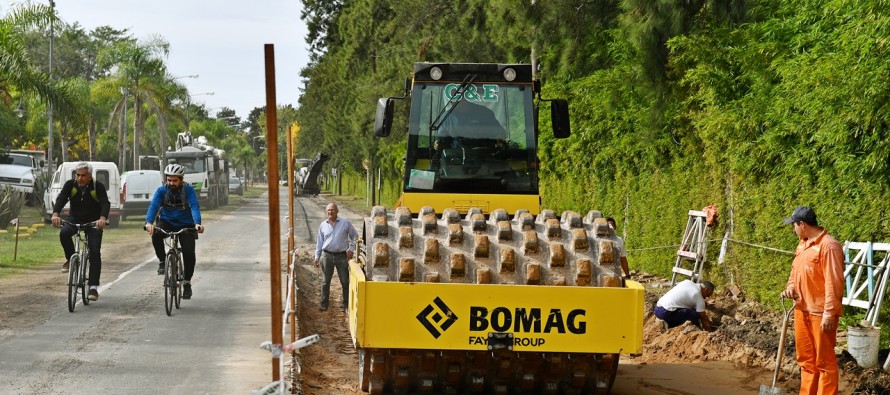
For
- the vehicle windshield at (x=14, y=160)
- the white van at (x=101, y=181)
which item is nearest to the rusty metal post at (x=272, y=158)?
the white van at (x=101, y=181)

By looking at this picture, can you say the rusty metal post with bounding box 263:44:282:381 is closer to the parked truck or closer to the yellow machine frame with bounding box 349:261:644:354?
the yellow machine frame with bounding box 349:261:644:354

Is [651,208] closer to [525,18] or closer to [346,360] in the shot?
[525,18]

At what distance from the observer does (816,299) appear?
8.91 metres

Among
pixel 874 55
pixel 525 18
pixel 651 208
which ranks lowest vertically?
pixel 651 208

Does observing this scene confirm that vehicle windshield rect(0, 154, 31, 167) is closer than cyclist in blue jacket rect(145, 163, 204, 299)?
No

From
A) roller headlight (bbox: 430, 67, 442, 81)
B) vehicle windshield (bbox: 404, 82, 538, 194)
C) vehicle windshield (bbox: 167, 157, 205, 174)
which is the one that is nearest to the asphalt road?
vehicle windshield (bbox: 404, 82, 538, 194)

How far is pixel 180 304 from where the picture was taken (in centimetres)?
1505

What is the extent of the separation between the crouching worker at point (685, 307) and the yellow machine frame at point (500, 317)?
535cm

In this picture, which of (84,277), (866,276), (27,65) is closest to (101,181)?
(27,65)

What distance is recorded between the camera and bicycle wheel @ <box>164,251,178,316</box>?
13.8 meters

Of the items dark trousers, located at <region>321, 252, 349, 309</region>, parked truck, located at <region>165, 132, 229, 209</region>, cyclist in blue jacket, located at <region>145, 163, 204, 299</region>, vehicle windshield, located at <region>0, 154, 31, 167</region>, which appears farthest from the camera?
parked truck, located at <region>165, 132, 229, 209</region>

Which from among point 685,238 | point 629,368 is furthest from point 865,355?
point 685,238

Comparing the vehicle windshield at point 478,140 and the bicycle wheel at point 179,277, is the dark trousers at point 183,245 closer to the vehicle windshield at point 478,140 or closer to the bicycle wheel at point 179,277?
the bicycle wheel at point 179,277

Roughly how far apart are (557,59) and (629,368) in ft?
40.8
